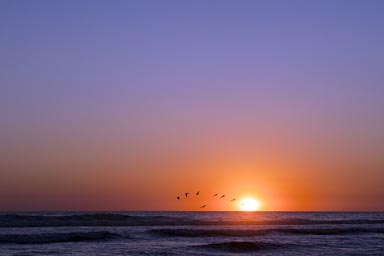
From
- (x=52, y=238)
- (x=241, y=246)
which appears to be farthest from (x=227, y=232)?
(x=52, y=238)

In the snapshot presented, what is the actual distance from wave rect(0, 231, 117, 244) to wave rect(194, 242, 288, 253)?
27.3 ft

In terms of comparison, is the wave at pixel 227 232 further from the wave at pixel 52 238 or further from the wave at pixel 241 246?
the wave at pixel 241 246

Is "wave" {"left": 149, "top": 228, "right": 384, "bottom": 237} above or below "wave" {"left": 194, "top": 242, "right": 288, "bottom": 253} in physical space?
above

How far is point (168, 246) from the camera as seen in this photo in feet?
101

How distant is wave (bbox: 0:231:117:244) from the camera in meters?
34.0

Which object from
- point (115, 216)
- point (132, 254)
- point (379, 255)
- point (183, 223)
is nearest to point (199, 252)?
point (132, 254)

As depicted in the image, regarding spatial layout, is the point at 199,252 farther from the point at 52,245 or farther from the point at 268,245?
the point at 52,245

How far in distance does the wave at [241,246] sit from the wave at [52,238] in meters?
8.31

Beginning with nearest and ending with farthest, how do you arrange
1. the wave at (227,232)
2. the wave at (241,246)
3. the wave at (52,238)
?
the wave at (241,246), the wave at (52,238), the wave at (227,232)

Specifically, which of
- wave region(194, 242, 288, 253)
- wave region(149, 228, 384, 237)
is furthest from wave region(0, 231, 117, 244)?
wave region(194, 242, 288, 253)

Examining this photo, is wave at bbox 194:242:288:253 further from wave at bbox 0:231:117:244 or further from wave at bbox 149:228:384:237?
wave at bbox 149:228:384:237

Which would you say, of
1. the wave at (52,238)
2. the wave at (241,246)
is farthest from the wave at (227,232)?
the wave at (241,246)

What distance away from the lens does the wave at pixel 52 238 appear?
34000 mm

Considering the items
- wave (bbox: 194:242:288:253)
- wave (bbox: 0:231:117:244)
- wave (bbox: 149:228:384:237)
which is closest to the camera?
wave (bbox: 194:242:288:253)
